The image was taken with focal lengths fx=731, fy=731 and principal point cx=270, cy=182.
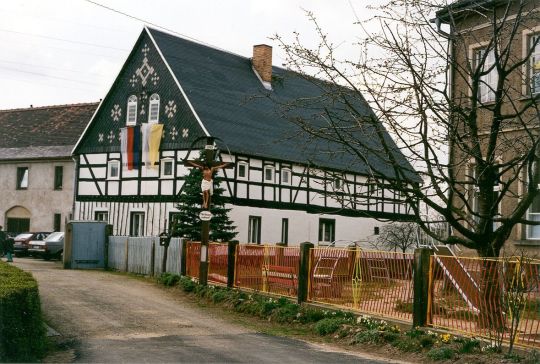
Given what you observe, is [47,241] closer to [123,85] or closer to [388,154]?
[123,85]

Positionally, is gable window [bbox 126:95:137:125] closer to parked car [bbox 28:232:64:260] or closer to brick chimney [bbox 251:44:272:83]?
parked car [bbox 28:232:64:260]

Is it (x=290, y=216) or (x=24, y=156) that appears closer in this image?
(x=290, y=216)

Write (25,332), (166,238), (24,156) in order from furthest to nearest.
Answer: (24,156) < (166,238) < (25,332)

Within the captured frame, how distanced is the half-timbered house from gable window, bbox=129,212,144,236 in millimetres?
48

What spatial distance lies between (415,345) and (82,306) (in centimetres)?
788

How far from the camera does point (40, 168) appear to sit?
4406cm

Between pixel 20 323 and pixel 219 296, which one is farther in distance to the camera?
pixel 219 296

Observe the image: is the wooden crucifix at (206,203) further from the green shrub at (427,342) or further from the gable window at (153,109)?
the gable window at (153,109)

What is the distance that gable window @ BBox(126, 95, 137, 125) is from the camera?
3684cm

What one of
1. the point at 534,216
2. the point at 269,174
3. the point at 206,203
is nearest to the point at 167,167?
the point at 269,174

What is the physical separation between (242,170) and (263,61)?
10373 mm

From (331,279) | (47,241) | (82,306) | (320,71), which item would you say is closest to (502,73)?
(320,71)

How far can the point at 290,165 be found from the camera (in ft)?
121

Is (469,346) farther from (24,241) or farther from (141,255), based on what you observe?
(24,241)
